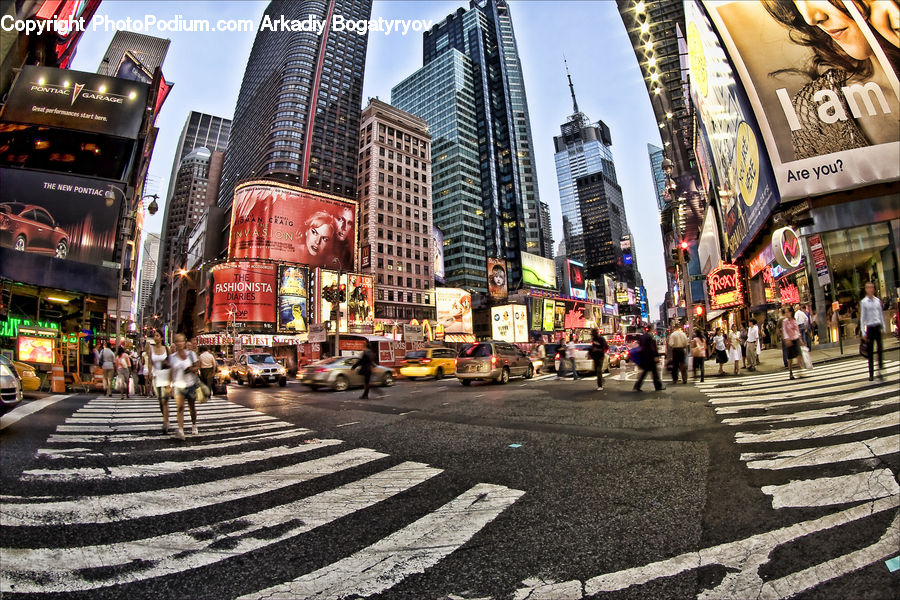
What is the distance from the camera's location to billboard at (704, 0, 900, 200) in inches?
424

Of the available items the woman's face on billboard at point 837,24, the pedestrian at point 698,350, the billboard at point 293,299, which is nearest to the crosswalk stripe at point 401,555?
the pedestrian at point 698,350

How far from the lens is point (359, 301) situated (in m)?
63.3

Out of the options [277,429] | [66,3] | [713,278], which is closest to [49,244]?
[66,3]

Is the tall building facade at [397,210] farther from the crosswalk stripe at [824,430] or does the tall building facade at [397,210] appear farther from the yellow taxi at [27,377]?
the crosswalk stripe at [824,430]

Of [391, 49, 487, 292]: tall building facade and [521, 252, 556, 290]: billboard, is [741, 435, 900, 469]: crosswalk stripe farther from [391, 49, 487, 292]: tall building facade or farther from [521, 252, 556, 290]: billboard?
[391, 49, 487, 292]: tall building facade

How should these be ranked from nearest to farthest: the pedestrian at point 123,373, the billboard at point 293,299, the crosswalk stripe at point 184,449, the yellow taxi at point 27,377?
the crosswalk stripe at point 184,449
the yellow taxi at point 27,377
the pedestrian at point 123,373
the billboard at point 293,299

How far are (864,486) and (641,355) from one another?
27.9 ft

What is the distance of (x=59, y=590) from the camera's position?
2.07m

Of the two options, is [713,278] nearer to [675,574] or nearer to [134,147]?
[675,574]

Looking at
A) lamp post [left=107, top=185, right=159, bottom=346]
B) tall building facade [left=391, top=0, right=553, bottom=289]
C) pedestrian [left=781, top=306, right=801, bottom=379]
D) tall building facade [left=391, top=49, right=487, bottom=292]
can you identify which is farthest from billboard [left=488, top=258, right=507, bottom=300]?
pedestrian [left=781, top=306, right=801, bottom=379]

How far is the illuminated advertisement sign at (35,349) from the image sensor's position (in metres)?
16.7

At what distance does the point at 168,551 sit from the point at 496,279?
70.7m

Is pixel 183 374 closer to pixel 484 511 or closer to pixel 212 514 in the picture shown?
pixel 212 514

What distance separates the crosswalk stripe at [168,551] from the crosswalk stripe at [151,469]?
2.07 m
